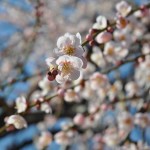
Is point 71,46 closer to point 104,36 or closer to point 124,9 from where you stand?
point 104,36

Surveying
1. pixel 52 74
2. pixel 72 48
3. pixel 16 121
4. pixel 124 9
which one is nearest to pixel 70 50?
pixel 72 48

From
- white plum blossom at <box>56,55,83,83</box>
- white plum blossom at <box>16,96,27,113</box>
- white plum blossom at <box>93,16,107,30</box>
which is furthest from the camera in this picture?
white plum blossom at <box>16,96,27,113</box>

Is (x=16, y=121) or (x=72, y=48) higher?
(x=16, y=121)

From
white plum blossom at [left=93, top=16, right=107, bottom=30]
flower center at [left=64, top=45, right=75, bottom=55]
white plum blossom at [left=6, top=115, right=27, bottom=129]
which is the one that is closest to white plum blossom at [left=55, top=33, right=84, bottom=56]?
flower center at [left=64, top=45, right=75, bottom=55]

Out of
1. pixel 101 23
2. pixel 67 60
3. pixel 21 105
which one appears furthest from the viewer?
pixel 21 105

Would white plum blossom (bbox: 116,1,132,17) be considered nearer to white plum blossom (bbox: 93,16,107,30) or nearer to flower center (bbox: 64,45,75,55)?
white plum blossom (bbox: 93,16,107,30)

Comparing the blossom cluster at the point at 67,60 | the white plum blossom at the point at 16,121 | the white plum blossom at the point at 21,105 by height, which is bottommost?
the blossom cluster at the point at 67,60

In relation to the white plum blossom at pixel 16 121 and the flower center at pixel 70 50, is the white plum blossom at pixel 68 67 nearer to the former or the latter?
the flower center at pixel 70 50

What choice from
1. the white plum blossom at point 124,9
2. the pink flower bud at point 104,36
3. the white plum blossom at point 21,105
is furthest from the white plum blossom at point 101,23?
the white plum blossom at point 21,105
